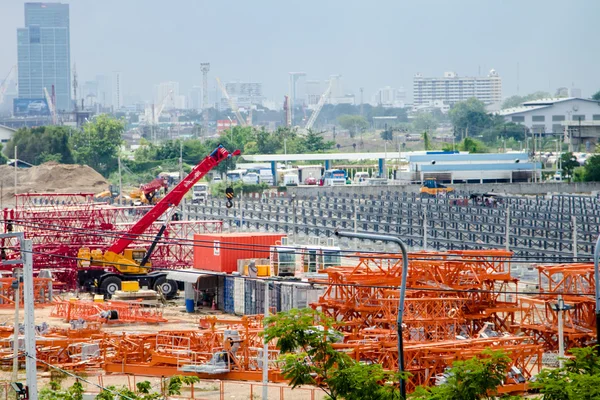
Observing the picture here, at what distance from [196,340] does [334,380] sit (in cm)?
965

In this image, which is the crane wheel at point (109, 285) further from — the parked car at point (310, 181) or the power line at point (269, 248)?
the parked car at point (310, 181)

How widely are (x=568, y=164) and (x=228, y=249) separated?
206ft

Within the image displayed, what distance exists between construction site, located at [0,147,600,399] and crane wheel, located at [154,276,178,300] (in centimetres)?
4

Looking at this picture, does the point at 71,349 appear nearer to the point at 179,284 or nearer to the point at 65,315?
the point at 65,315

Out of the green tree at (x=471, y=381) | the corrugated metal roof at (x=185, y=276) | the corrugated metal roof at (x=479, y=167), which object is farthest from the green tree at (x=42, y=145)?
the green tree at (x=471, y=381)

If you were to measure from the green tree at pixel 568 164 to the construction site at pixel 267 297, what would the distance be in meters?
40.9

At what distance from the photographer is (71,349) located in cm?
2639

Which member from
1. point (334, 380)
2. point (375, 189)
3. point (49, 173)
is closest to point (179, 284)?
point (334, 380)

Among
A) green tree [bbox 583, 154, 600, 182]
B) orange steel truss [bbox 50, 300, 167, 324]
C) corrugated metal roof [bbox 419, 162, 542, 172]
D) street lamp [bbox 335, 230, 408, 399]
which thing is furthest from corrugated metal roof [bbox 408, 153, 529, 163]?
street lamp [bbox 335, 230, 408, 399]

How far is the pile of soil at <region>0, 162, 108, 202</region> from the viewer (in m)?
88.1

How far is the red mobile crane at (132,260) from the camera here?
37.4 m

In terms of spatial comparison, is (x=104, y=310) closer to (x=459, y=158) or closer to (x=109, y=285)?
(x=109, y=285)

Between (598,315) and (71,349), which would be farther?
(71,349)

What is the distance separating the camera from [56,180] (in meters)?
90.1
